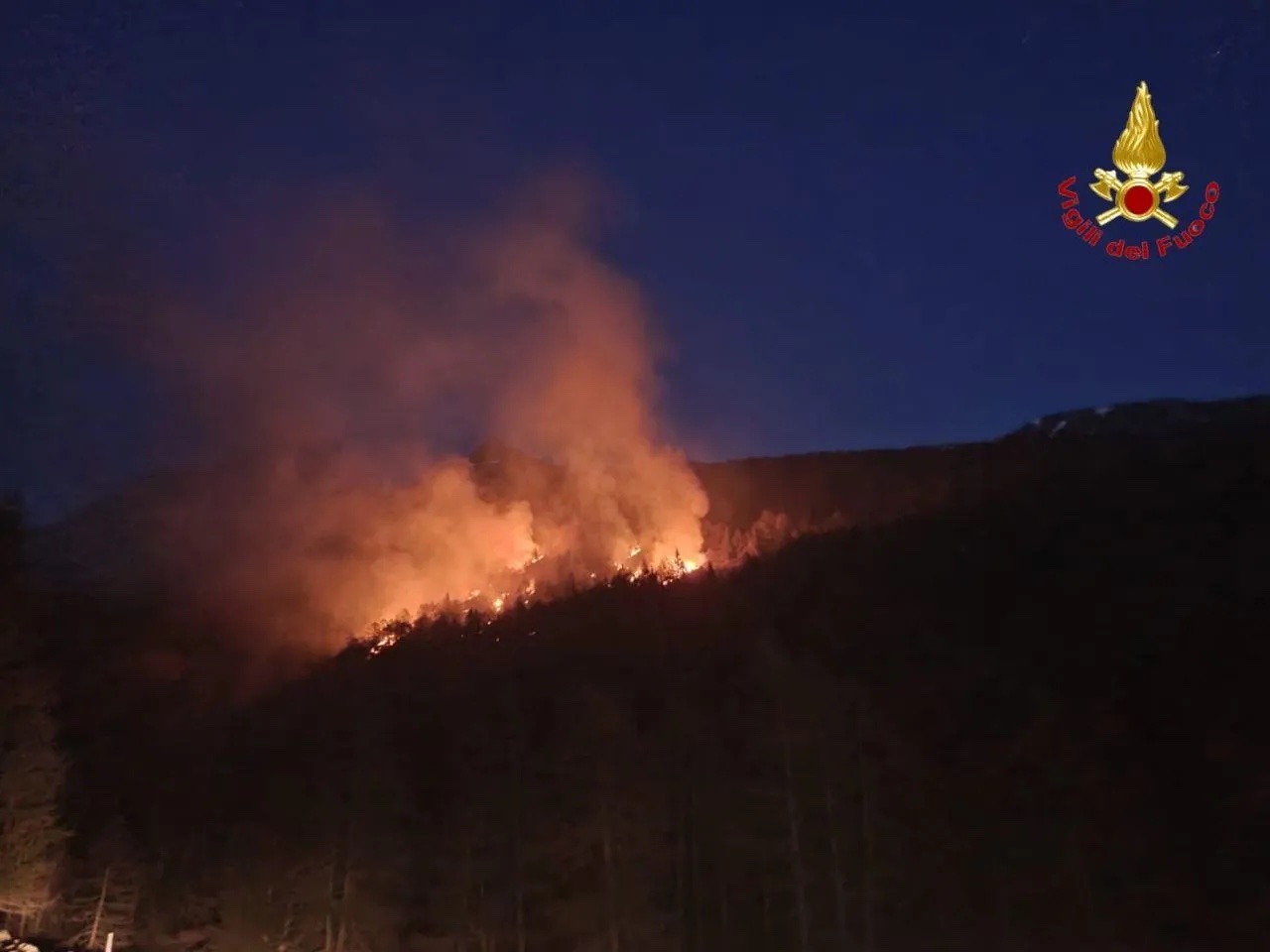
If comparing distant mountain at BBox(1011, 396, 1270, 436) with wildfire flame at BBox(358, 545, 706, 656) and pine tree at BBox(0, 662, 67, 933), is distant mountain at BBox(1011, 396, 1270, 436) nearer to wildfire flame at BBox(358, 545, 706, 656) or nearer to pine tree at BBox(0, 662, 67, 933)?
wildfire flame at BBox(358, 545, 706, 656)

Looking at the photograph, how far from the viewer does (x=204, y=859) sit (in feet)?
153

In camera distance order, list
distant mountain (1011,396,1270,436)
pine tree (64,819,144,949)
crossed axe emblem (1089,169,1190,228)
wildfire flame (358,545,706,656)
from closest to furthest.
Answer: crossed axe emblem (1089,169,1190,228), pine tree (64,819,144,949), wildfire flame (358,545,706,656), distant mountain (1011,396,1270,436)

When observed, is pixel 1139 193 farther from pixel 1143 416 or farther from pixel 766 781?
pixel 1143 416

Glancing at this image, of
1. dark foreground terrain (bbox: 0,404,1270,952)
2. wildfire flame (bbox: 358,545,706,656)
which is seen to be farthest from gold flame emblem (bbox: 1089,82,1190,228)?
wildfire flame (bbox: 358,545,706,656)

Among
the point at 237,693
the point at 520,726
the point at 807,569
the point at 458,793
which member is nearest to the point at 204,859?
the point at 458,793

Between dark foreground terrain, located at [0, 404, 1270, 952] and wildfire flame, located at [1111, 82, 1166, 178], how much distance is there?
1589cm

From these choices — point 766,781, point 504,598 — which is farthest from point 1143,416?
point 766,781

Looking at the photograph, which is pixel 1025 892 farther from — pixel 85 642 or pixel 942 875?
pixel 85 642

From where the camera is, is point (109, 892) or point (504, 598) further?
point (504, 598)

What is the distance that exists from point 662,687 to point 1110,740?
17.3 m

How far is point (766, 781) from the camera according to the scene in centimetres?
3189

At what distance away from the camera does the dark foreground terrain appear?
105ft

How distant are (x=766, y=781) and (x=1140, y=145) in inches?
743

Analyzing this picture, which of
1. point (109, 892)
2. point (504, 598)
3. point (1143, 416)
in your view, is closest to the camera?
point (109, 892)
